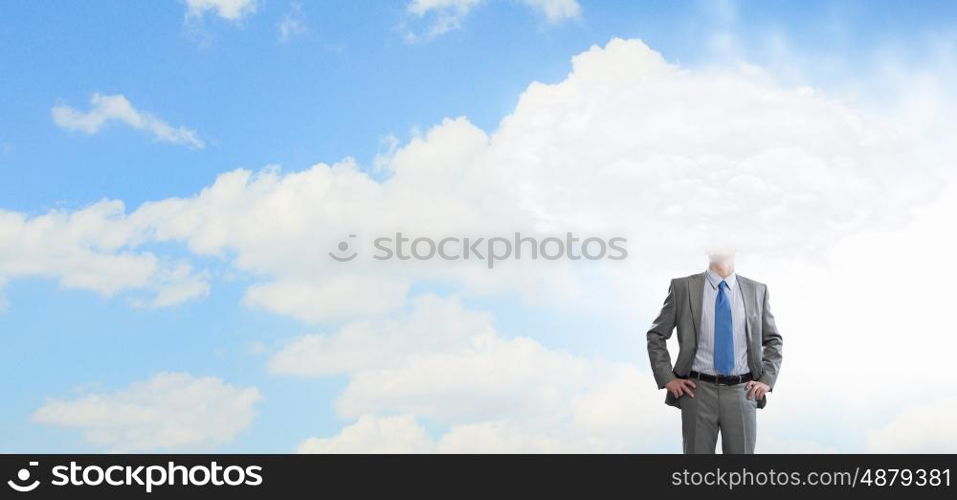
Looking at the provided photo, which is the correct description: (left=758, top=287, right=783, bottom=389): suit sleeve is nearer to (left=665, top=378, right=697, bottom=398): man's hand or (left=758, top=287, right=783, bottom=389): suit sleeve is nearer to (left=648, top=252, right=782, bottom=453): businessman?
(left=648, top=252, right=782, bottom=453): businessman

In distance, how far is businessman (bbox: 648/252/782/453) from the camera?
6.86m

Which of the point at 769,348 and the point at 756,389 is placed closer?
the point at 756,389

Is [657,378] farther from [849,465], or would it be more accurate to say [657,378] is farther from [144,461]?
[144,461]

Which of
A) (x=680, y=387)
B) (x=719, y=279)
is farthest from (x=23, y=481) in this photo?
(x=719, y=279)

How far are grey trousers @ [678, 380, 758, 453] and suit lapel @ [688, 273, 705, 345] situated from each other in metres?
0.36

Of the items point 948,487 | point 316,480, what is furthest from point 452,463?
point 948,487

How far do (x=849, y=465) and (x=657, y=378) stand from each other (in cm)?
132

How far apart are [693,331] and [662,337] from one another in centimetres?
23

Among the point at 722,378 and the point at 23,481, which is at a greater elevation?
the point at 722,378

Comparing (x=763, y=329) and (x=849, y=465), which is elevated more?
(x=763, y=329)

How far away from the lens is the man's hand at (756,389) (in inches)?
272

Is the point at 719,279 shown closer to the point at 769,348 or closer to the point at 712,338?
the point at 712,338

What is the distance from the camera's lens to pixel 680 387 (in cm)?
693

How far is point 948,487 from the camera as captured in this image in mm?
6172
